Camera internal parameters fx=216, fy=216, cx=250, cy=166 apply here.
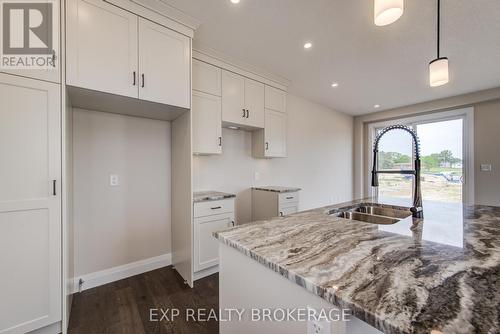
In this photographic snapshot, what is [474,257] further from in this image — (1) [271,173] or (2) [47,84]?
(1) [271,173]

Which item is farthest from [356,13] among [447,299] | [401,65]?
[447,299]

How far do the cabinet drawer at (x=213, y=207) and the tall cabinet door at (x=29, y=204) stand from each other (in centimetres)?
110

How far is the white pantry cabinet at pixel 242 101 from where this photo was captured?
8.90 feet

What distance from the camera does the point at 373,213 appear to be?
5.95ft

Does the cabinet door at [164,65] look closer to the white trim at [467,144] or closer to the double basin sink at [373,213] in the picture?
the double basin sink at [373,213]

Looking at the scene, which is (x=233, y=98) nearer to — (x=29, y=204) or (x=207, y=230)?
(x=207, y=230)

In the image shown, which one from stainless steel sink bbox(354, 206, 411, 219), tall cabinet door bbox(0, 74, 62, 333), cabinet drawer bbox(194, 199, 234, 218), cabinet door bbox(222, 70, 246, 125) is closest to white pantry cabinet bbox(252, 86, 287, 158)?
cabinet door bbox(222, 70, 246, 125)

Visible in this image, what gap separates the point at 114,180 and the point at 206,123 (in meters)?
1.16

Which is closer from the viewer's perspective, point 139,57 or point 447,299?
point 447,299

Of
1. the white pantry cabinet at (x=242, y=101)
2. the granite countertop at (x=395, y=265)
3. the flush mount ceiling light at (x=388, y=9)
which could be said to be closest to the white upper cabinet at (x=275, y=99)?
the white pantry cabinet at (x=242, y=101)

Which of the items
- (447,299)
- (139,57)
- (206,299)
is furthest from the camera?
(206,299)

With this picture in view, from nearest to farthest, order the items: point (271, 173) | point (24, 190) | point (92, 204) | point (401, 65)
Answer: point (24, 190)
point (92, 204)
point (401, 65)
point (271, 173)

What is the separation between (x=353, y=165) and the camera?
527 cm

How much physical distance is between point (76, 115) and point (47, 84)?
67 cm
